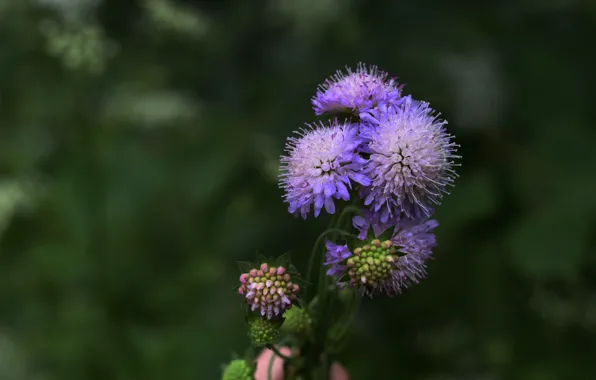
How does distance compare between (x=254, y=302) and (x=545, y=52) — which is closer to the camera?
(x=254, y=302)

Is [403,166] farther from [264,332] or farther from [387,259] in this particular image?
[264,332]

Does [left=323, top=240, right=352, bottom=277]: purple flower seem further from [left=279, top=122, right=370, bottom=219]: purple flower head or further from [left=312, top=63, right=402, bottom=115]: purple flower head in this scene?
[left=312, top=63, right=402, bottom=115]: purple flower head

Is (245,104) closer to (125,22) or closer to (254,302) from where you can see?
(125,22)

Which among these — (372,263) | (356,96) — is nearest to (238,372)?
(372,263)

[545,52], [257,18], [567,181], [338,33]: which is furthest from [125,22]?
[567,181]

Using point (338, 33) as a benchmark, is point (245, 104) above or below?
below
